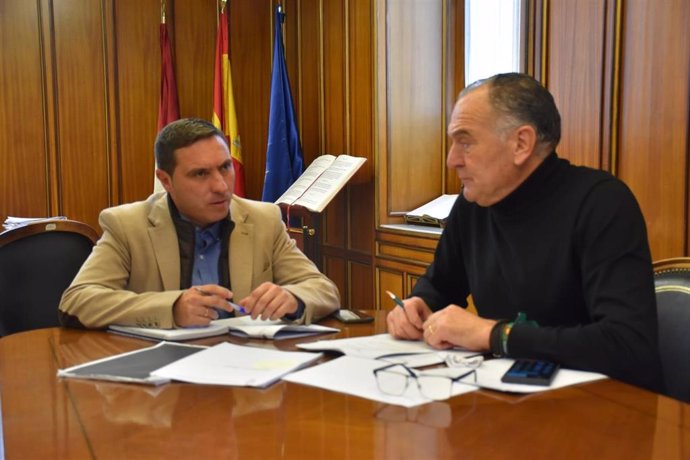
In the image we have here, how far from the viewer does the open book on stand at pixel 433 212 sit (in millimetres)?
4090

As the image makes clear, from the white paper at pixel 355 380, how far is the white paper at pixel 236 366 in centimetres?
5

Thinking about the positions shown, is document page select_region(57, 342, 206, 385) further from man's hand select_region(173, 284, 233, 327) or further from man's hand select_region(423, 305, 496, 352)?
man's hand select_region(423, 305, 496, 352)

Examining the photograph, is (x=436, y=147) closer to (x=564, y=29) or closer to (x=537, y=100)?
(x=564, y=29)

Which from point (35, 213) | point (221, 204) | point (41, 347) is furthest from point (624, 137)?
point (35, 213)

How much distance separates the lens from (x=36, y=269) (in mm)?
2709

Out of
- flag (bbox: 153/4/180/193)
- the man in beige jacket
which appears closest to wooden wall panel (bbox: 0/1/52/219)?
flag (bbox: 153/4/180/193)

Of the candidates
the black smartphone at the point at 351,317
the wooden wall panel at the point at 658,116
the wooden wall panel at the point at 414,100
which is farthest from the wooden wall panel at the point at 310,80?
the black smartphone at the point at 351,317

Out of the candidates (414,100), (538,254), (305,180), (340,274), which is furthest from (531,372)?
(340,274)

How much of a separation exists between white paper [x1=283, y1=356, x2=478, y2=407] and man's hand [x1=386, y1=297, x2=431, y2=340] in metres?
0.22

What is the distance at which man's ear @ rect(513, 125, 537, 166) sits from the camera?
5.41 feet

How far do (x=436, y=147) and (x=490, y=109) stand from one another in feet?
9.37

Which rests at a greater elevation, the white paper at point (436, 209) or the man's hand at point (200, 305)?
the man's hand at point (200, 305)

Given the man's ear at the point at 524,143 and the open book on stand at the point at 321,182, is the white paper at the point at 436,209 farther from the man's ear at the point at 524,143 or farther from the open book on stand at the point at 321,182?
the man's ear at the point at 524,143

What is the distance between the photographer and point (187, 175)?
223 cm
